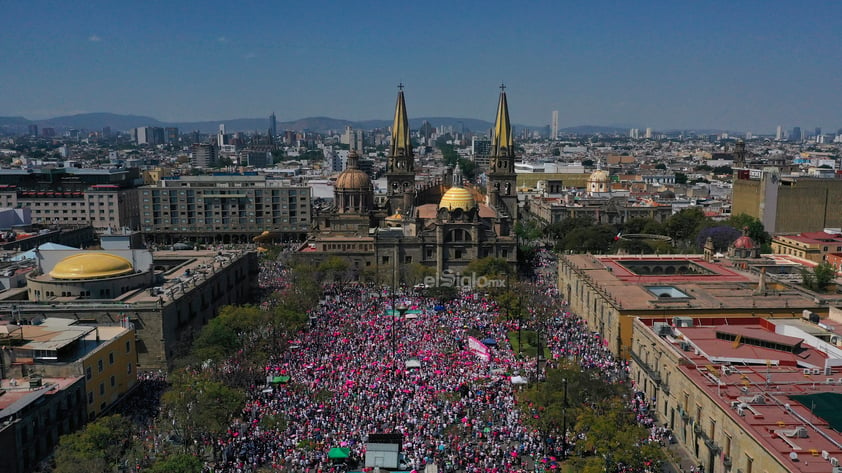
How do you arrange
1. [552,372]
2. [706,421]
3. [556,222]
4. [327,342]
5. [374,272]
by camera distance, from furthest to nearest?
[556,222] < [374,272] < [327,342] < [552,372] < [706,421]

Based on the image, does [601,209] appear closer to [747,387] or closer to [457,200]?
[457,200]

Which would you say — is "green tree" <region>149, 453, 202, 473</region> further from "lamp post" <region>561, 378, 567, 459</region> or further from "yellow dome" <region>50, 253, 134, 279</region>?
"yellow dome" <region>50, 253, 134, 279</region>

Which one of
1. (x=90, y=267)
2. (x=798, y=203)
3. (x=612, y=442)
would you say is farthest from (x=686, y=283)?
(x=798, y=203)

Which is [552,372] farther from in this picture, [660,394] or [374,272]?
[374,272]

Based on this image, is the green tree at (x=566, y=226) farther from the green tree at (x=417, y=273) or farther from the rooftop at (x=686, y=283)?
the green tree at (x=417, y=273)

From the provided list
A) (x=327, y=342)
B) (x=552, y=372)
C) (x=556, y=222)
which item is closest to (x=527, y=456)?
(x=552, y=372)

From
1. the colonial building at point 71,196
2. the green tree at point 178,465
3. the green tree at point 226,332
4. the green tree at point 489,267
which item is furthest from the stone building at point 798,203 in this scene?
the colonial building at point 71,196
